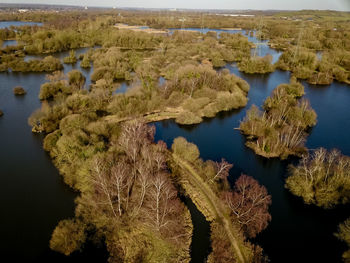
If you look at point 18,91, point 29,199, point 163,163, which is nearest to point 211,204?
point 163,163

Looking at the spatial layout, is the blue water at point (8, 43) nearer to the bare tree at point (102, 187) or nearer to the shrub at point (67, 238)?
the bare tree at point (102, 187)

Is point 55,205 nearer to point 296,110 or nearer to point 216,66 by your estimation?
point 296,110

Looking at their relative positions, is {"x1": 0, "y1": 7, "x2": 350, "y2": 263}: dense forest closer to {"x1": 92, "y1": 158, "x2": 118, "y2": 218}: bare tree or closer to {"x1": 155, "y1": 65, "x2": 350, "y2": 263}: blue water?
{"x1": 92, "y1": 158, "x2": 118, "y2": 218}: bare tree

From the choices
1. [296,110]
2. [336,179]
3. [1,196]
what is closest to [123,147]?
[1,196]

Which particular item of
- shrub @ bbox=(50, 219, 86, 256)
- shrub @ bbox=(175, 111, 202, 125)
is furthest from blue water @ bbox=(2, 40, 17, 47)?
shrub @ bbox=(50, 219, 86, 256)

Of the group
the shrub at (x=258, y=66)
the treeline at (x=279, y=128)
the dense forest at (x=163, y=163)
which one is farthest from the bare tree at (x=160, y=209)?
the shrub at (x=258, y=66)

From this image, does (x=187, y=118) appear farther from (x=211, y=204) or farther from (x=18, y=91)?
(x=18, y=91)
